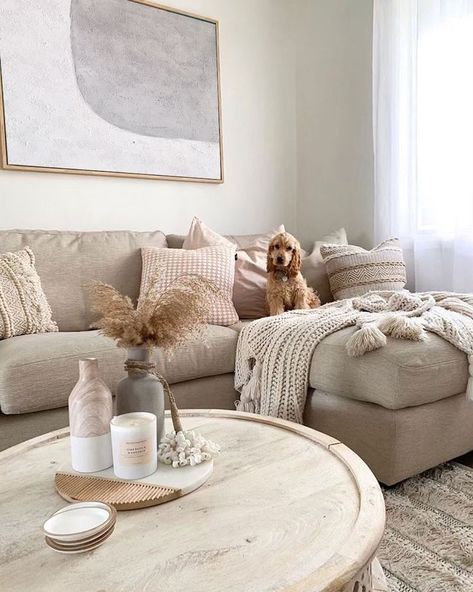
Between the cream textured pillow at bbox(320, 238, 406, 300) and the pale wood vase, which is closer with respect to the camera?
the pale wood vase

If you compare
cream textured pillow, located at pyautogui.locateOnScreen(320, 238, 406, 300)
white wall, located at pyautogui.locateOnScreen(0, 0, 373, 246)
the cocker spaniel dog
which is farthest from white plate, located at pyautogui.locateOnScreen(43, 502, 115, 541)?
white wall, located at pyautogui.locateOnScreen(0, 0, 373, 246)

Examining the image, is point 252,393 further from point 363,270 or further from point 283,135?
point 283,135

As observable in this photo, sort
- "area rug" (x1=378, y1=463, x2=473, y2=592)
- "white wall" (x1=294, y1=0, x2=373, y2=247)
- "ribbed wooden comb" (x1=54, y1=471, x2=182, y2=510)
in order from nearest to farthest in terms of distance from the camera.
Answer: "ribbed wooden comb" (x1=54, y1=471, x2=182, y2=510) < "area rug" (x1=378, y1=463, x2=473, y2=592) < "white wall" (x1=294, y1=0, x2=373, y2=247)

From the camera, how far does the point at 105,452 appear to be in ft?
3.08

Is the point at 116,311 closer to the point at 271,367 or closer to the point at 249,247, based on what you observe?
the point at 271,367

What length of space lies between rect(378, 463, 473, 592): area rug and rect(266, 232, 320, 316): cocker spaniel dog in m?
0.89

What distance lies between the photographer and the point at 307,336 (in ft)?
5.75

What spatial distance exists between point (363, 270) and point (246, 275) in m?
0.58

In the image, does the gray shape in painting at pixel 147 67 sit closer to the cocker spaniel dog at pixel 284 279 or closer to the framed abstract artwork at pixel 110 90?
the framed abstract artwork at pixel 110 90

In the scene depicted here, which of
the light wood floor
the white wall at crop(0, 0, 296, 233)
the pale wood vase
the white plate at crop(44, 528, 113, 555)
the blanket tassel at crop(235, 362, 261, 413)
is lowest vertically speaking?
the light wood floor

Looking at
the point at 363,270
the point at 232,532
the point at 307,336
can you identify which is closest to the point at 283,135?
the point at 363,270

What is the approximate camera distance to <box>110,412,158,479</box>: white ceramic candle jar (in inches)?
34.7

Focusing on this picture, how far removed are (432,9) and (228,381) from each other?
7.04 ft

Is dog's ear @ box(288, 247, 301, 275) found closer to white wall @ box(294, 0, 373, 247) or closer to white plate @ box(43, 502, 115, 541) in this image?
white wall @ box(294, 0, 373, 247)
